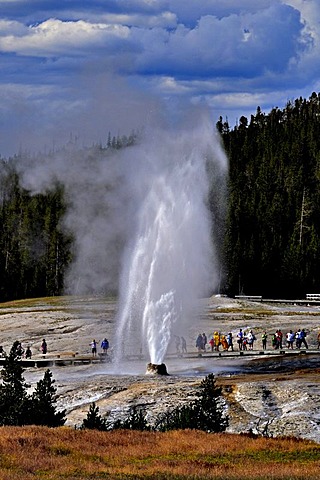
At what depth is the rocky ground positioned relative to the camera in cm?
3544

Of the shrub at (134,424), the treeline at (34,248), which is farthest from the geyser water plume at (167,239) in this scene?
the treeline at (34,248)

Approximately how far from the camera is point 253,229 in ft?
387

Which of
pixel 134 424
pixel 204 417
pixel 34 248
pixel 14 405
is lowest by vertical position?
pixel 134 424

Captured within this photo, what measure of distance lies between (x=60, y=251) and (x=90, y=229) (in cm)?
786

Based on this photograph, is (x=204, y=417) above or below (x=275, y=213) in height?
below

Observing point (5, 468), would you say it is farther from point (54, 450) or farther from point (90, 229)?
point (90, 229)

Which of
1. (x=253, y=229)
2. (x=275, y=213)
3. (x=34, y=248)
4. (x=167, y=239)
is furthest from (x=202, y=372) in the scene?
(x=34, y=248)

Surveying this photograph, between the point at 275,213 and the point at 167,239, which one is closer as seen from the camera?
the point at 167,239

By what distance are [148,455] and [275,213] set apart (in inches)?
3866

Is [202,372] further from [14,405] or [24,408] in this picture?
[14,405]

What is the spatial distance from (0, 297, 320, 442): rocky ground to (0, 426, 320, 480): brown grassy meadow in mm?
5369

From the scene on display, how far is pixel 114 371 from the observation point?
161ft

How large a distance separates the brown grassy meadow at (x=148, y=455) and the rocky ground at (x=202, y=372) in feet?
17.6

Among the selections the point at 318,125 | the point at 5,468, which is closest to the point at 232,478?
the point at 5,468
